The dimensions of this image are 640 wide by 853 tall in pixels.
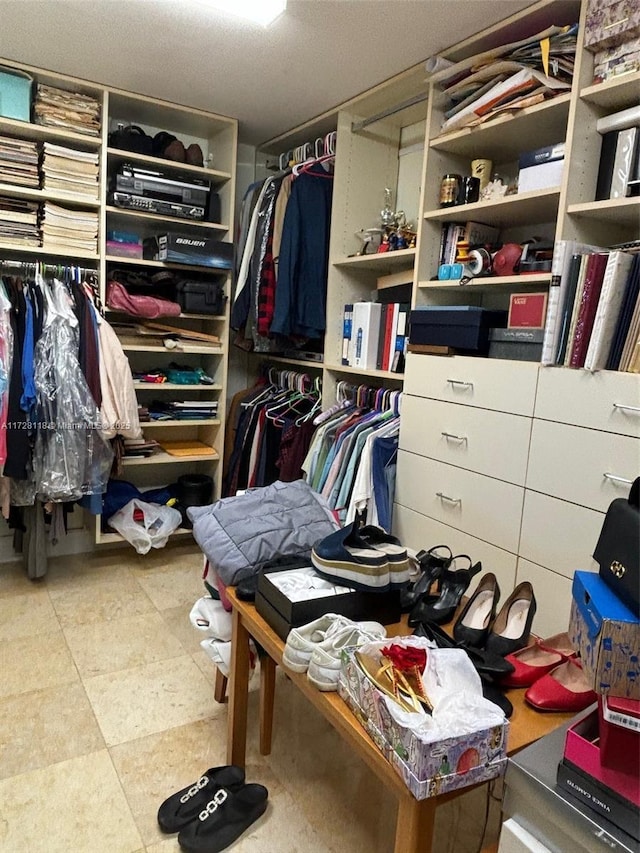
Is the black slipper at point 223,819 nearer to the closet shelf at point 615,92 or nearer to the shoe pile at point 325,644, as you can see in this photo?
the shoe pile at point 325,644

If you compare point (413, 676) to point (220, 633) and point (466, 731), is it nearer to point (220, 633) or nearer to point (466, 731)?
point (466, 731)

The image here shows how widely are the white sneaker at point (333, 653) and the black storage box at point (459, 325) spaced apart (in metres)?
1.23

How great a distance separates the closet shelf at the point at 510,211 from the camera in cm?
204

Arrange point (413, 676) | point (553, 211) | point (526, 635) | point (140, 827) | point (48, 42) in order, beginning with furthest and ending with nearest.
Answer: point (48, 42) → point (553, 211) → point (140, 827) → point (526, 635) → point (413, 676)

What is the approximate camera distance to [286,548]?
5.90 feet

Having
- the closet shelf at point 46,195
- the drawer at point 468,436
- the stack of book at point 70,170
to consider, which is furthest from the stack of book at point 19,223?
the drawer at point 468,436

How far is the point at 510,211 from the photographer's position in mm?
2268

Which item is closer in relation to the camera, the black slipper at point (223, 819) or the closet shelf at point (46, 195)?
the black slipper at point (223, 819)

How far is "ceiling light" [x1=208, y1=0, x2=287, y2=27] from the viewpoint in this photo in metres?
2.03

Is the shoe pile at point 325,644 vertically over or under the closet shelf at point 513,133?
under

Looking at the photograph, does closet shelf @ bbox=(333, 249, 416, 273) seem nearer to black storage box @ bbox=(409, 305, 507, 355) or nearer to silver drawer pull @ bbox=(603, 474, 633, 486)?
black storage box @ bbox=(409, 305, 507, 355)

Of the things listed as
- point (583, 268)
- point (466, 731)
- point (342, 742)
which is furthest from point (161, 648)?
point (583, 268)

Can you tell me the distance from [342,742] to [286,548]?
0.82 metres

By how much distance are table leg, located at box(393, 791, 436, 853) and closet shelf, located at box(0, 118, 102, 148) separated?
124 inches
